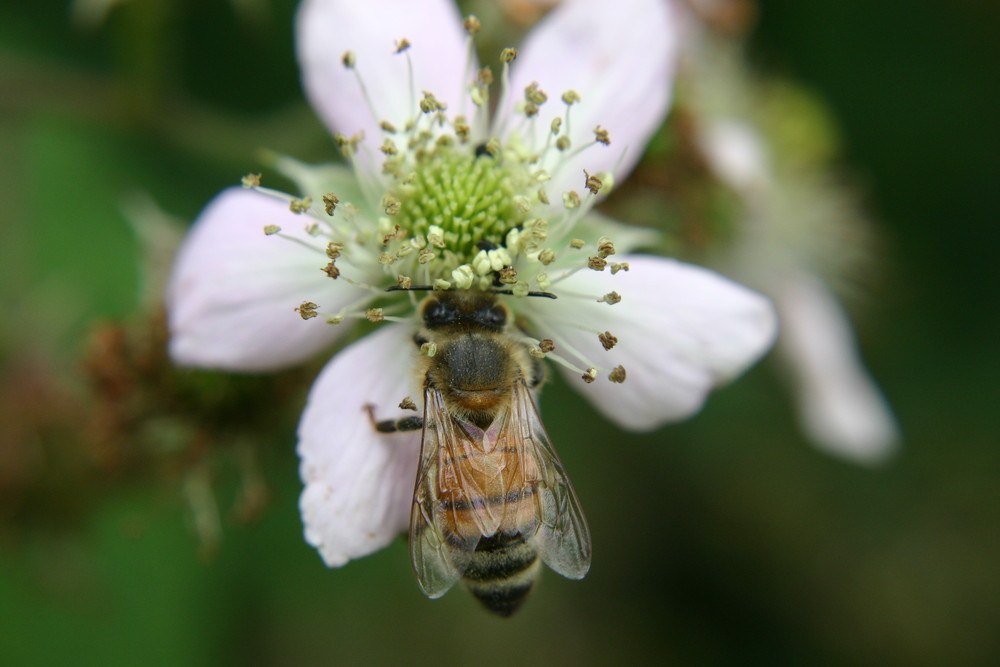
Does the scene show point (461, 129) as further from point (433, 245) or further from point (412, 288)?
point (412, 288)

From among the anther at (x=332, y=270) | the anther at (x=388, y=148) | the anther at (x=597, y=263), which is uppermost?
the anther at (x=388, y=148)

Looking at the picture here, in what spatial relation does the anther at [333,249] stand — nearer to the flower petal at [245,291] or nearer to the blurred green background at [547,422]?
the flower petal at [245,291]

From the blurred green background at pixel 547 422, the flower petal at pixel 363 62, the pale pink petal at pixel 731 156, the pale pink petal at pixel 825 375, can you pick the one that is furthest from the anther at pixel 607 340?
the pale pink petal at pixel 825 375

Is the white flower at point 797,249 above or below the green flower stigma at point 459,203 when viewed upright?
below

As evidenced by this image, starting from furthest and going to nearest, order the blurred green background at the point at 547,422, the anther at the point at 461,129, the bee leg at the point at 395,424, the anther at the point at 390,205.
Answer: the blurred green background at the point at 547,422 < the anther at the point at 461,129 < the anther at the point at 390,205 < the bee leg at the point at 395,424

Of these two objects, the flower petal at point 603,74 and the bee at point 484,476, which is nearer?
the bee at point 484,476

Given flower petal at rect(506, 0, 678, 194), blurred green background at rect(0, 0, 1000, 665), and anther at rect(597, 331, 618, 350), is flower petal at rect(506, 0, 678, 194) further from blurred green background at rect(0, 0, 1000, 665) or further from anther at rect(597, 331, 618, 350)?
blurred green background at rect(0, 0, 1000, 665)

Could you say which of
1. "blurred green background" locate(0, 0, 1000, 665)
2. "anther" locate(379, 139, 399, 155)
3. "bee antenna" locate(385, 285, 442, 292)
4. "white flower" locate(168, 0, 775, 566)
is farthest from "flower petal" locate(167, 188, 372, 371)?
"blurred green background" locate(0, 0, 1000, 665)
